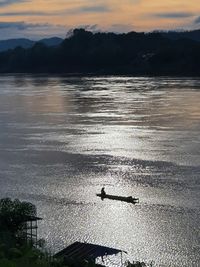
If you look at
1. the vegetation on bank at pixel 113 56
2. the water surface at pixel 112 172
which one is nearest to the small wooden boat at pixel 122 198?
the water surface at pixel 112 172

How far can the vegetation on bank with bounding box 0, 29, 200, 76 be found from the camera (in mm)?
116875

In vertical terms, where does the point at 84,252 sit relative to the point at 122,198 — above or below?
above

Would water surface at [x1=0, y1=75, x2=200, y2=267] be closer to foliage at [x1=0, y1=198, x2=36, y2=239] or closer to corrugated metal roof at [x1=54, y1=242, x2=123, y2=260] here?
foliage at [x1=0, y1=198, x2=36, y2=239]

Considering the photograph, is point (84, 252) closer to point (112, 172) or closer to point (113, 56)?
point (112, 172)

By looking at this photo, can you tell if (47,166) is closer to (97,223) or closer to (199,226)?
(97,223)

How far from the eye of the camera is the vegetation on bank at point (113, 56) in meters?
117

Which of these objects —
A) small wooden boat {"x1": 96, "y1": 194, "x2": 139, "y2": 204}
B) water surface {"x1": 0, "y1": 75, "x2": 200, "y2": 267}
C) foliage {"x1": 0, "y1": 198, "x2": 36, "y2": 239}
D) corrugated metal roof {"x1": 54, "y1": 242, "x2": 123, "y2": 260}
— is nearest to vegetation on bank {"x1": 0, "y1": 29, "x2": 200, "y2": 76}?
water surface {"x1": 0, "y1": 75, "x2": 200, "y2": 267}

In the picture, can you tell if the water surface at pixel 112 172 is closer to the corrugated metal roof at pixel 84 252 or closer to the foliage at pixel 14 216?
the foliage at pixel 14 216

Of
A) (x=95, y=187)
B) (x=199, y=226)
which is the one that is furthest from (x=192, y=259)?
(x=95, y=187)

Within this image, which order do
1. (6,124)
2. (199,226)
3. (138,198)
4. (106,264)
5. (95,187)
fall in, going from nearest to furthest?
1. (106,264)
2. (199,226)
3. (138,198)
4. (95,187)
5. (6,124)

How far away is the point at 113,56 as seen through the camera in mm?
123938

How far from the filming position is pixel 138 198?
26.8 m

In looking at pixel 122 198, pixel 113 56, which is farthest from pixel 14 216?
pixel 113 56

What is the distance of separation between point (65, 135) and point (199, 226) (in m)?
23.8
